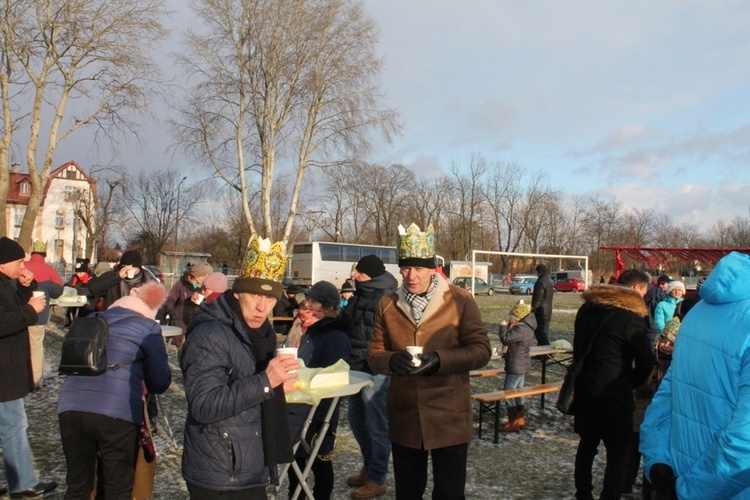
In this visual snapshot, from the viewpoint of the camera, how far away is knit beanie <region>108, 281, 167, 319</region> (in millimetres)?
3330

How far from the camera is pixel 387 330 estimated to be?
339 cm

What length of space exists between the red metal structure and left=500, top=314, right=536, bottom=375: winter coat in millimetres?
15226

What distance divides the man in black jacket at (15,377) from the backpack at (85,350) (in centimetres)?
128

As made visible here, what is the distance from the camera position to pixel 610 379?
4.01 meters

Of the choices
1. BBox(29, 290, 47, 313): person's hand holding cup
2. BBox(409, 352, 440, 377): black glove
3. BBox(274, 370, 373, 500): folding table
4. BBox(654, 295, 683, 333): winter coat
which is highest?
BBox(29, 290, 47, 313): person's hand holding cup

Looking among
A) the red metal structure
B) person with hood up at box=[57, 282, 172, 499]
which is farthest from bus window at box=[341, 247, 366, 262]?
person with hood up at box=[57, 282, 172, 499]

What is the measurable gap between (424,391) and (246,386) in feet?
3.68

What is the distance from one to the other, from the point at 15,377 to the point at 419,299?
300 cm

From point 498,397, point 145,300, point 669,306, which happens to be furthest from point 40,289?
point 669,306

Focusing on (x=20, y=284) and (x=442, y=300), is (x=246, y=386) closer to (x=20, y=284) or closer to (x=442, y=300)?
(x=442, y=300)

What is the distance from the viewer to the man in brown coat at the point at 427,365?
3.05 meters

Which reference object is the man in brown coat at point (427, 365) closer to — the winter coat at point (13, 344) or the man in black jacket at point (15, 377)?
the winter coat at point (13, 344)

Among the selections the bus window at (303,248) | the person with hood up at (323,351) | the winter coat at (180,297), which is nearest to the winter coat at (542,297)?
the winter coat at (180,297)

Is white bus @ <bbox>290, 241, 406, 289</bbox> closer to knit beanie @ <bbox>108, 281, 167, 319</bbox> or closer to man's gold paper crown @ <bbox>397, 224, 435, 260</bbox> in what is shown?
knit beanie @ <bbox>108, 281, 167, 319</bbox>
